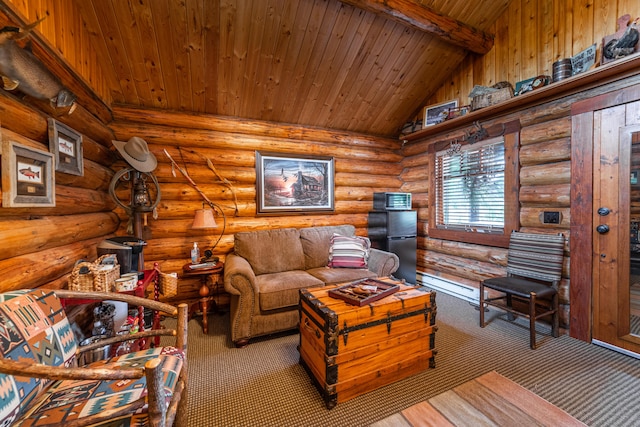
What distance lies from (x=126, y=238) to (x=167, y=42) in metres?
1.98

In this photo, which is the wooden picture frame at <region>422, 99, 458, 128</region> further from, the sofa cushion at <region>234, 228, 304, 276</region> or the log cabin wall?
the sofa cushion at <region>234, 228, 304, 276</region>

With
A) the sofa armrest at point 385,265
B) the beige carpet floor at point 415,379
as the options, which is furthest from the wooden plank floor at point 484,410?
the sofa armrest at point 385,265

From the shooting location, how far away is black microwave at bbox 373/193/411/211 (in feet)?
13.1

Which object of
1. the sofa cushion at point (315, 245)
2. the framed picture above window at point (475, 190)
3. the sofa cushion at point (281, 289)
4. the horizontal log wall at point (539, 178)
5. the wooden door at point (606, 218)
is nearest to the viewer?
the wooden door at point (606, 218)

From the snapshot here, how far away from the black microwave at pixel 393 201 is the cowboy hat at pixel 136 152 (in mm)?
3110

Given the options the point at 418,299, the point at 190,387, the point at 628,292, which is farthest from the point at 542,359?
the point at 190,387

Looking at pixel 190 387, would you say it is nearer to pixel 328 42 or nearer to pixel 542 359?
pixel 542 359

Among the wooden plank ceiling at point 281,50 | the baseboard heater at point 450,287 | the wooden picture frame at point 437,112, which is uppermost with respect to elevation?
the wooden plank ceiling at point 281,50

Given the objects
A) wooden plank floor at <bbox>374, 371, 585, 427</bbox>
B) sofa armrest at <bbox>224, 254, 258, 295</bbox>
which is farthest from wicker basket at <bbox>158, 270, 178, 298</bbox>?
→ wooden plank floor at <bbox>374, 371, 585, 427</bbox>

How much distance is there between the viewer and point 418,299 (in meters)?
2.05

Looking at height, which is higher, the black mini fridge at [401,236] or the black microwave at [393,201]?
the black microwave at [393,201]

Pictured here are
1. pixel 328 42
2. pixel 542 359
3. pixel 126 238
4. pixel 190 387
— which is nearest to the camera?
pixel 190 387

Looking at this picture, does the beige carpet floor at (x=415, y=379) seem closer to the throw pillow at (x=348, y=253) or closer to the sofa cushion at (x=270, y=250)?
the sofa cushion at (x=270, y=250)

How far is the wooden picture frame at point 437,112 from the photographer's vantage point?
3.72 metres
